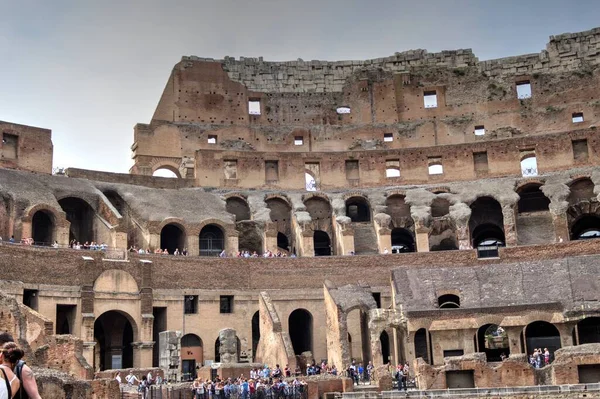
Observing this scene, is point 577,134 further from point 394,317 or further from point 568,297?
point 394,317

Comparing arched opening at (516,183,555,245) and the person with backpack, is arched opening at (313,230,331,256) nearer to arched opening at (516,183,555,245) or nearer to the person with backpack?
arched opening at (516,183,555,245)

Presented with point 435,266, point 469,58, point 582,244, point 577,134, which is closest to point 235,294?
point 435,266

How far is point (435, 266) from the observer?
4188 centimetres

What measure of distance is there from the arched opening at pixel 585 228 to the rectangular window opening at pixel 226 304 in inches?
921

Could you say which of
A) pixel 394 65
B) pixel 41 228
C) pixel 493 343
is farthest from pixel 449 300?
pixel 394 65

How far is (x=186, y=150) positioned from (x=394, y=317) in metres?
27.0

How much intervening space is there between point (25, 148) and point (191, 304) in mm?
16059

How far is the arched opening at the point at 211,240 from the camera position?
152 feet

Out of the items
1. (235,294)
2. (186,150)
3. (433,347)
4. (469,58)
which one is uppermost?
(469,58)

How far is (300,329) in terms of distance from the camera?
43.3 meters

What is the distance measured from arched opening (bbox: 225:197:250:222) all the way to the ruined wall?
1181 centimetres

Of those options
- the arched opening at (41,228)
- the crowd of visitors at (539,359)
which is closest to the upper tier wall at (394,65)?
the arched opening at (41,228)

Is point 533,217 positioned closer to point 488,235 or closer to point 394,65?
point 488,235

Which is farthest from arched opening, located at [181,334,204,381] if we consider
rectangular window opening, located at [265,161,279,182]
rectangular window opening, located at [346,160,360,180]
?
rectangular window opening, located at [346,160,360,180]
